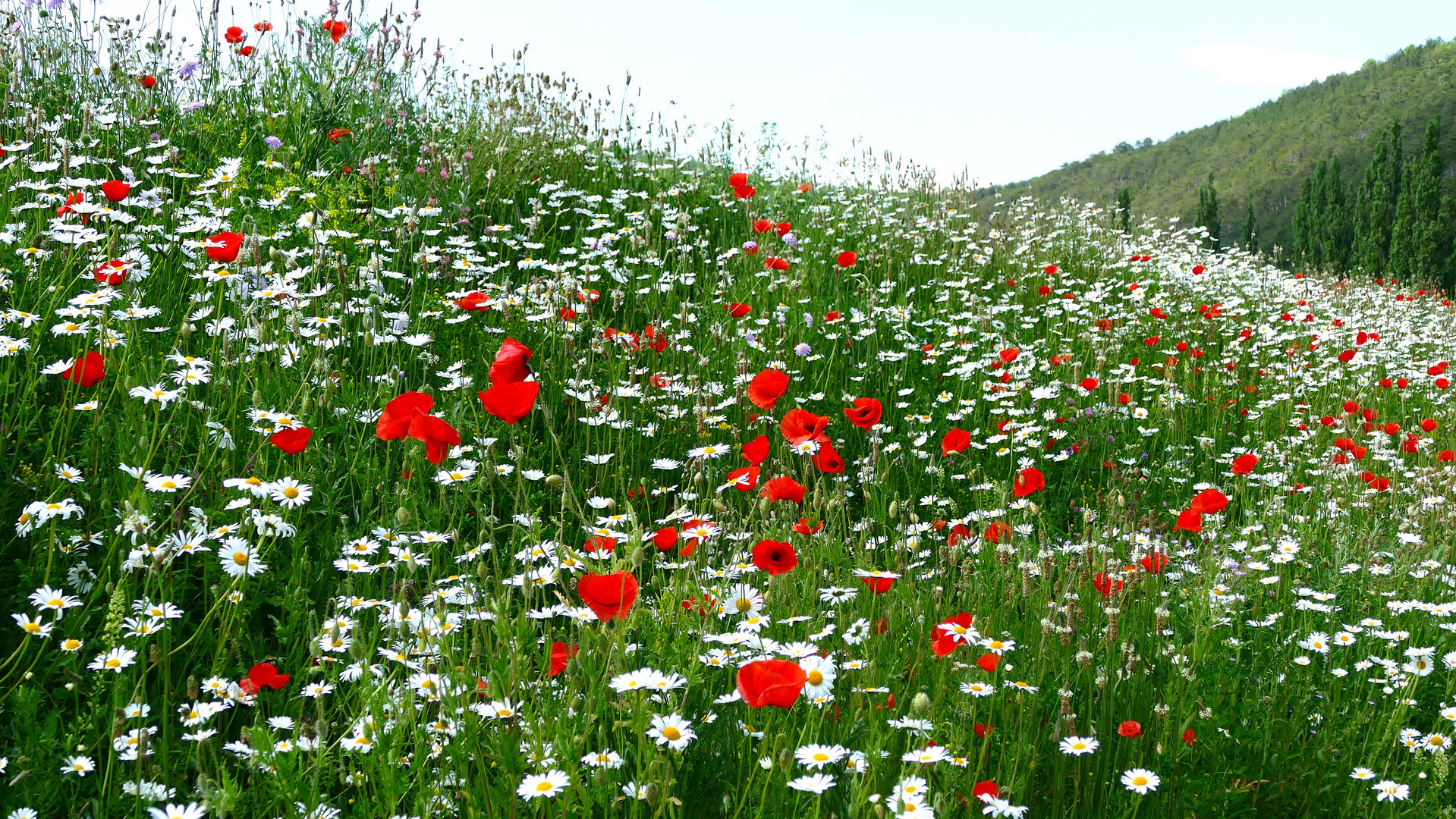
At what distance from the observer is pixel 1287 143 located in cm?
7594

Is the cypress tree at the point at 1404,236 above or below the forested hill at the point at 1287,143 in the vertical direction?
below

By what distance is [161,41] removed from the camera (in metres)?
6.94

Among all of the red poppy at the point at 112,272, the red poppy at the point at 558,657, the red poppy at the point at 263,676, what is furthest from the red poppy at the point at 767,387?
the red poppy at the point at 112,272

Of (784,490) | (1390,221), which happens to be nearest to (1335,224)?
(1390,221)

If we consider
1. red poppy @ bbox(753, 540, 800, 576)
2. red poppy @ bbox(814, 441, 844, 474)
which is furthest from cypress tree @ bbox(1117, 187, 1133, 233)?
red poppy @ bbox(753, 540, 800, 576)

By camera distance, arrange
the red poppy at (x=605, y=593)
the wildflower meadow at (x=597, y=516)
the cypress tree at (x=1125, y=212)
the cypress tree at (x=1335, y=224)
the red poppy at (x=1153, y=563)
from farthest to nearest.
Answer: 1. the cypress tree at (x=1335, y=224)
2. the cypress tree at (x=1125, y=212)
3. the red poppy at (x=1153, y=563)
4. the wildflower meadow at (x=597, y=516)
5. the red poppy at (x=605, y=593)

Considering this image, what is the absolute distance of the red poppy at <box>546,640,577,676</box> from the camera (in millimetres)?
1993

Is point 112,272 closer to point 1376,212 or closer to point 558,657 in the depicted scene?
point 558,657

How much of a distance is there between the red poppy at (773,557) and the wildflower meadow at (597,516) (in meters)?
0.01

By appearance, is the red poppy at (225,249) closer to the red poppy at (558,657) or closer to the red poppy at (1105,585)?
the red poppy at (558,657)

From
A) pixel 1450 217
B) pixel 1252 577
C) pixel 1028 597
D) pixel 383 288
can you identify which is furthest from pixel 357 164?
pixel 1450 217

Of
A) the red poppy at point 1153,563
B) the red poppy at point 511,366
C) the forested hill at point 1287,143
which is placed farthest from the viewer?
the forested hill at point 1287,143

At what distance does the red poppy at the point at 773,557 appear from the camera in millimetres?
2039

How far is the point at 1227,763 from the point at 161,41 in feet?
26.6
